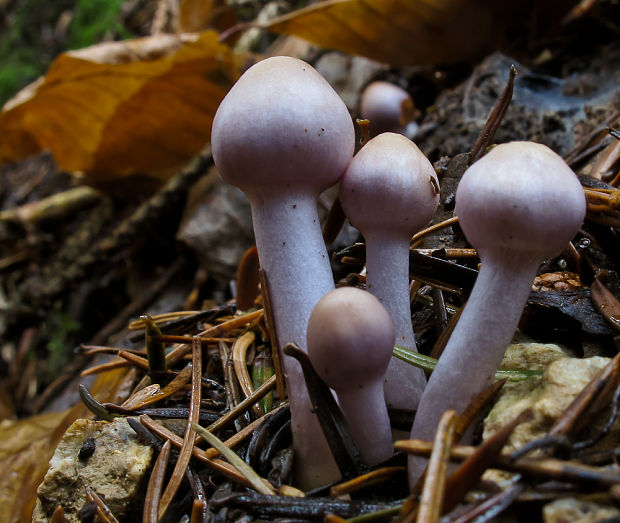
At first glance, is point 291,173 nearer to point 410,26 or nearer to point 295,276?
point 295,276

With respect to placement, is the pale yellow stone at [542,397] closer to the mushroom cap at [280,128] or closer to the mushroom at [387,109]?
the mushroom cap at [280,128]

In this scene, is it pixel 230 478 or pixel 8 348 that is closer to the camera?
pixel 230 478

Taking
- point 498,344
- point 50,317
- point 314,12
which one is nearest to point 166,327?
point 498,344

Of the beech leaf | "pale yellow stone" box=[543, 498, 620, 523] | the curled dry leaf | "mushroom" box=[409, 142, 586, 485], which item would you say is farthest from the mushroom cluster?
the curled dry leaf

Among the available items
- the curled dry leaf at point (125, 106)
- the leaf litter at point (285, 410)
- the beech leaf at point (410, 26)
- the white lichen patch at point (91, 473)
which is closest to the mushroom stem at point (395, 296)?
the leaf litter at point (285, 410)

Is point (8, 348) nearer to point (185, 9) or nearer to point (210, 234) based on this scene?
point (210, 234)

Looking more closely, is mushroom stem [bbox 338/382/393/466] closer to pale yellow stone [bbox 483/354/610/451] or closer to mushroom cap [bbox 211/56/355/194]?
pale yellow stone [bbox 483/354/610/451]
